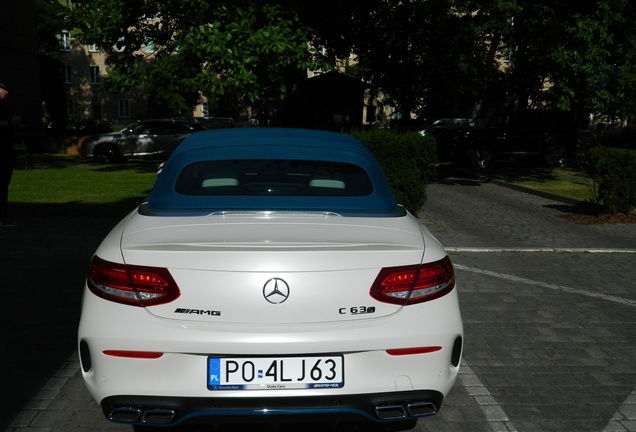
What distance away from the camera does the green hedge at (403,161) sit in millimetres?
11469

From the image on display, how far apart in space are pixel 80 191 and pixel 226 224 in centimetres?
1302

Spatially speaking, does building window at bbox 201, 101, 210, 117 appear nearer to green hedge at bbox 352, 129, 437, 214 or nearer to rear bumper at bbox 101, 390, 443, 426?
green hedge at bbox 352, 129, 437, 214

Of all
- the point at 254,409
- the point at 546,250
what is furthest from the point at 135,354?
the point at 546,250

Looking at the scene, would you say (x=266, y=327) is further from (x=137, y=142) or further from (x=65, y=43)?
(x=65, y=43)

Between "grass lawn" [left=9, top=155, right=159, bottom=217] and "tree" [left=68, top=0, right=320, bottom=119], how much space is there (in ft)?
8.64

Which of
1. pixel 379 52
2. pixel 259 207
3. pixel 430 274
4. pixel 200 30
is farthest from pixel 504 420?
pixel 379 52

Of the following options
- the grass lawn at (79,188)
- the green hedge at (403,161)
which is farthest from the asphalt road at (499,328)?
the grass lawn at (79,188)

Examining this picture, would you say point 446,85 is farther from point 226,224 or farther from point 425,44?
point 226,224

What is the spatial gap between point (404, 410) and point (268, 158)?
1990 mm

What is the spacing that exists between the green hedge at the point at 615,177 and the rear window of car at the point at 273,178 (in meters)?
9.03

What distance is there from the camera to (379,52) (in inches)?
1096

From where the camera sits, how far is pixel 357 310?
3.28 m

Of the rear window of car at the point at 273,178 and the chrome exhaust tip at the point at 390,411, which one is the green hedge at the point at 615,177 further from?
the chrome exhaust tip at the point at 390,411

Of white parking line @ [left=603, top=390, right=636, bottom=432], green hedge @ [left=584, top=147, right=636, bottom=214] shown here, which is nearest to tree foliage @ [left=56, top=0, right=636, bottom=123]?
green hedge @ [left=584, top=147, right=636, bottom=214]
